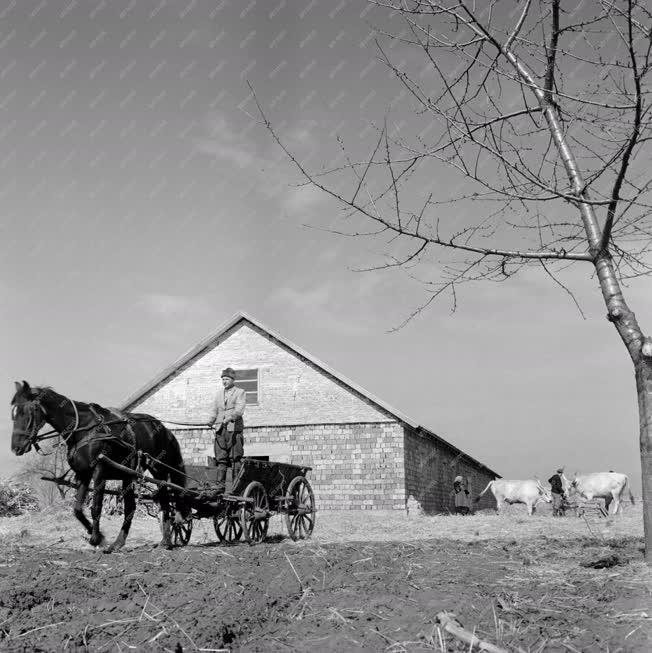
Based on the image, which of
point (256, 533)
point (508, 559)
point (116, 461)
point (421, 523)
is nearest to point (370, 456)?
point (421, 523)

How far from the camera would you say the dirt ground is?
13.4ft

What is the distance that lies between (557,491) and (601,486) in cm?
267

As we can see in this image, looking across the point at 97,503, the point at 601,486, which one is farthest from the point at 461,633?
the point at 601,486

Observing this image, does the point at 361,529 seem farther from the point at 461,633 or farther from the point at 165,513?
the point at 461,633

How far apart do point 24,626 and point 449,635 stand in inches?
111

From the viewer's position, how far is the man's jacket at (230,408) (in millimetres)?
10352

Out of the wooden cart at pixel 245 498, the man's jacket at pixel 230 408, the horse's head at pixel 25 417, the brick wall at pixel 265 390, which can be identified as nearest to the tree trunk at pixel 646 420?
the wooden cart at pixel 245 498

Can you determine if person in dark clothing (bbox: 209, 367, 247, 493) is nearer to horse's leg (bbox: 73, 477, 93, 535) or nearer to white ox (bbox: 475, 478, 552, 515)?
horse's leg (bbox: 73, 477, 93, 535)

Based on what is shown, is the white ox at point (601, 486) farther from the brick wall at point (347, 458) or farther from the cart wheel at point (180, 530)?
the cart wheel at point (180, 530)

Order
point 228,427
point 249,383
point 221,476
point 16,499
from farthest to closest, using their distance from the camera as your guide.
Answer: point 16,499
point 249,383
point 228,427
point 221,476

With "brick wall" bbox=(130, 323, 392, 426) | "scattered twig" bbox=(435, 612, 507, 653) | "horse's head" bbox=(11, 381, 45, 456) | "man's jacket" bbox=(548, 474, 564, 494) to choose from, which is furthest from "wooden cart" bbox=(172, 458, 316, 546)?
"man's jacket" bbox=(548, 474, 564, 494)

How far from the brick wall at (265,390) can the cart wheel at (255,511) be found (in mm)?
9239

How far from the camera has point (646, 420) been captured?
665 centimetres

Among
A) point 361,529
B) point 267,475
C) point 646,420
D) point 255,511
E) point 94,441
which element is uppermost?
point 646,420
